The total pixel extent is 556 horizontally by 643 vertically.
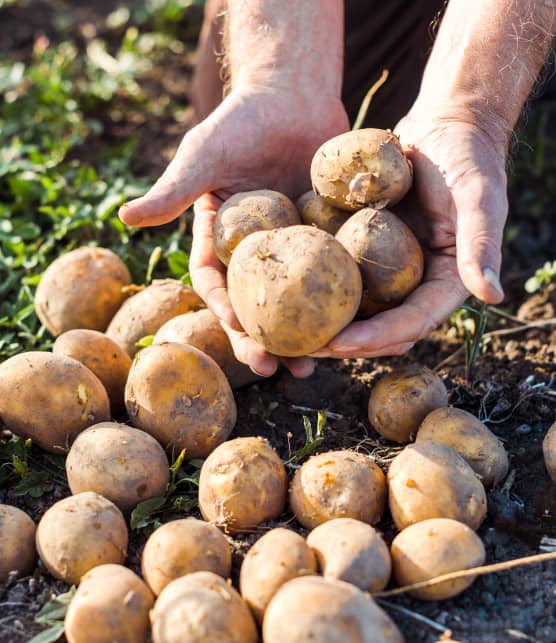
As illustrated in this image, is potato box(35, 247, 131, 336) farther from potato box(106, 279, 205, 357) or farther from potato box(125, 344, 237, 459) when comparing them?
potato box(125, 344, 237, 459)

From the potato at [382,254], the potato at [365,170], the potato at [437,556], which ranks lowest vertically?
the potato at [437,556]

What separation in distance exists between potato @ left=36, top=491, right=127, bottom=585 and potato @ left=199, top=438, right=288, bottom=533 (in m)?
0.24

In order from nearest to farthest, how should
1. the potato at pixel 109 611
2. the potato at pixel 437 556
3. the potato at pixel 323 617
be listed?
1. the potato at pixel 323 617
2. the potato at pixel 109 611
3. the potato at pixel 437 556

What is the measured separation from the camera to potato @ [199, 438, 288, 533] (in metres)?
2.03

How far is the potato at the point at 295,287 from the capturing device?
205 centimetres

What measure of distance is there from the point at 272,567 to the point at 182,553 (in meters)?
0.23

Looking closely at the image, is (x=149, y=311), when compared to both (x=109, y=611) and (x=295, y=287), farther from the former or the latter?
(x=109, y=611)

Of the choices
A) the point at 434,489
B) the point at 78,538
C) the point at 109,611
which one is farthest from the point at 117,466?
the point at 434,489

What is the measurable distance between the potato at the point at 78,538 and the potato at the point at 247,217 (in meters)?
0.86

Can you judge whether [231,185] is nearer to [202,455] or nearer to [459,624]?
[202,455]

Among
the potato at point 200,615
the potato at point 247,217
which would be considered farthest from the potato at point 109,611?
the potato at point 247,217

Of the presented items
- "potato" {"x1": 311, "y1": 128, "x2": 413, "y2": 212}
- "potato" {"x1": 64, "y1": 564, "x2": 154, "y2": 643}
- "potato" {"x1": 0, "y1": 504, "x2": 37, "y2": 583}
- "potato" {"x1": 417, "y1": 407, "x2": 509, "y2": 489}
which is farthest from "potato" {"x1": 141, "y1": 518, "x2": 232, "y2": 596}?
"potato" {"x1": 311, "y1": 128, "x2": 413, "y2": 212}

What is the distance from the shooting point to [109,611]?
5.65 ft

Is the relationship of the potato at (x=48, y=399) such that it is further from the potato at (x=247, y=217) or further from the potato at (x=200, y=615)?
the potato at (x=200, y=615)
